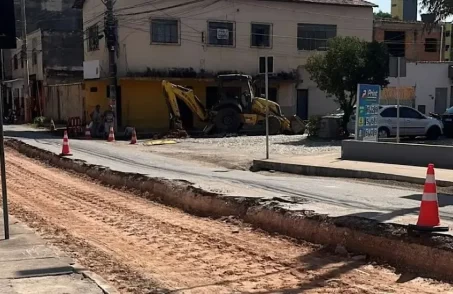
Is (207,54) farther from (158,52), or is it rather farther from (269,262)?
(269,262)

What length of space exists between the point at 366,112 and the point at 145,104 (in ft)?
65.7

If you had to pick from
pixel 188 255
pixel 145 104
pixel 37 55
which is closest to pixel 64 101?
pixel 37 55

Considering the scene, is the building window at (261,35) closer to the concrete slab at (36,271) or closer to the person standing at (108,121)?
the person standing at (108,121)

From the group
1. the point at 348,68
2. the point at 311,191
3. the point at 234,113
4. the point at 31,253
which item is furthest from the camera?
the point at 234,113

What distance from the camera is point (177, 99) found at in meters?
32.8

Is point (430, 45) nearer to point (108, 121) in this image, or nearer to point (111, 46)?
point (111, 46)

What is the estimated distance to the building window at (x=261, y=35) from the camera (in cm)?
3959

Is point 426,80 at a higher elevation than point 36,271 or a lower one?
higher

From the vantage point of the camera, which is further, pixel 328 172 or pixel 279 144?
pixel 279 144

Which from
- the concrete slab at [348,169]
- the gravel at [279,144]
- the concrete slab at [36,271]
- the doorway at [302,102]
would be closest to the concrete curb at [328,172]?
the concrete slab at [348,169]

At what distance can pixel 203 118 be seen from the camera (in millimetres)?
32812

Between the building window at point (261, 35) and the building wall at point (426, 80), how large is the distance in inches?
319

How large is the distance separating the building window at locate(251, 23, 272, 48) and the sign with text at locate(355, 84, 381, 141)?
67.2ft

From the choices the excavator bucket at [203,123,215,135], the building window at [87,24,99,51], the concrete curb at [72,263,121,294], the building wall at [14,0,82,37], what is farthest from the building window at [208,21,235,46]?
the concrete curb at [72,263,121,294]
